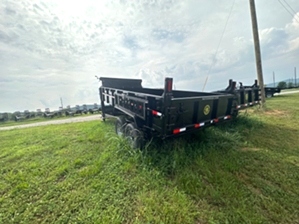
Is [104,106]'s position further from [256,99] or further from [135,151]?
[256,99]

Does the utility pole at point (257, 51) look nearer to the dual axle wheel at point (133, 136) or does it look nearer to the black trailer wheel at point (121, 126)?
the black trailer wheel at point (121, 126)

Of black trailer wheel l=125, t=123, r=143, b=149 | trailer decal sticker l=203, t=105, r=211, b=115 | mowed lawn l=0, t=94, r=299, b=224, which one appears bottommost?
mowed lawn l=0, t=94, r=299, b=224

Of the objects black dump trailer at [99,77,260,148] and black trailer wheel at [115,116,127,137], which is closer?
black dump trailer at [99,77,260,148]

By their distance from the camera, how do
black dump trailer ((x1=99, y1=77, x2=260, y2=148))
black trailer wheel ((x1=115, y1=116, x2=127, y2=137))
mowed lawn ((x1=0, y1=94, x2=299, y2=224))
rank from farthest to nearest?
black trailer wheel ((x1=115, y1=116, x2=127, y2=137))
black dump trailer ((x1=99, y1=77, x2=260, y2=148))
mowed lawn ((x1=0, y1=94, x2=299, y2=224))

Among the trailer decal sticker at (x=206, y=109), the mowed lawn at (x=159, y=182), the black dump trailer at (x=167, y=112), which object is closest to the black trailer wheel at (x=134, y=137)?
the black dump trailer at (x=167, y=112)

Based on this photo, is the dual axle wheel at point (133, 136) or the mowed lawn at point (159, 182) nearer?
the mowed lawn at point (159, 182)

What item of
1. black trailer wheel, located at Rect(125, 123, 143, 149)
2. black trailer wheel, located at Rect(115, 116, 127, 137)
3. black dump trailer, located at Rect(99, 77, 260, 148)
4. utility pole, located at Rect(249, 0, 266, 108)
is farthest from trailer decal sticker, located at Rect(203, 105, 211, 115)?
utility pole, located at Rect(249, 0, 266, 108)

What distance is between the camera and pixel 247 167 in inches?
122

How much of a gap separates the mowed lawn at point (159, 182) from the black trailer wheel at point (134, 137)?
0.15 m

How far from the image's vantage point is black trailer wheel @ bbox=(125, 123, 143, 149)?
3.39 m

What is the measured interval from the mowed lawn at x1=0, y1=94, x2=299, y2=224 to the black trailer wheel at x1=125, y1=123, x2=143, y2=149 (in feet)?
0.50

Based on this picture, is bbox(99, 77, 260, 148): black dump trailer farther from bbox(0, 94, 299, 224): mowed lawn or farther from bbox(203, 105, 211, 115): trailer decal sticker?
bbox(0, 94, 299, 224): mowed lawn

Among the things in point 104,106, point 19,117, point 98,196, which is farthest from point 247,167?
point 19,117

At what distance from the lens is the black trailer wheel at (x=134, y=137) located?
339 cm
